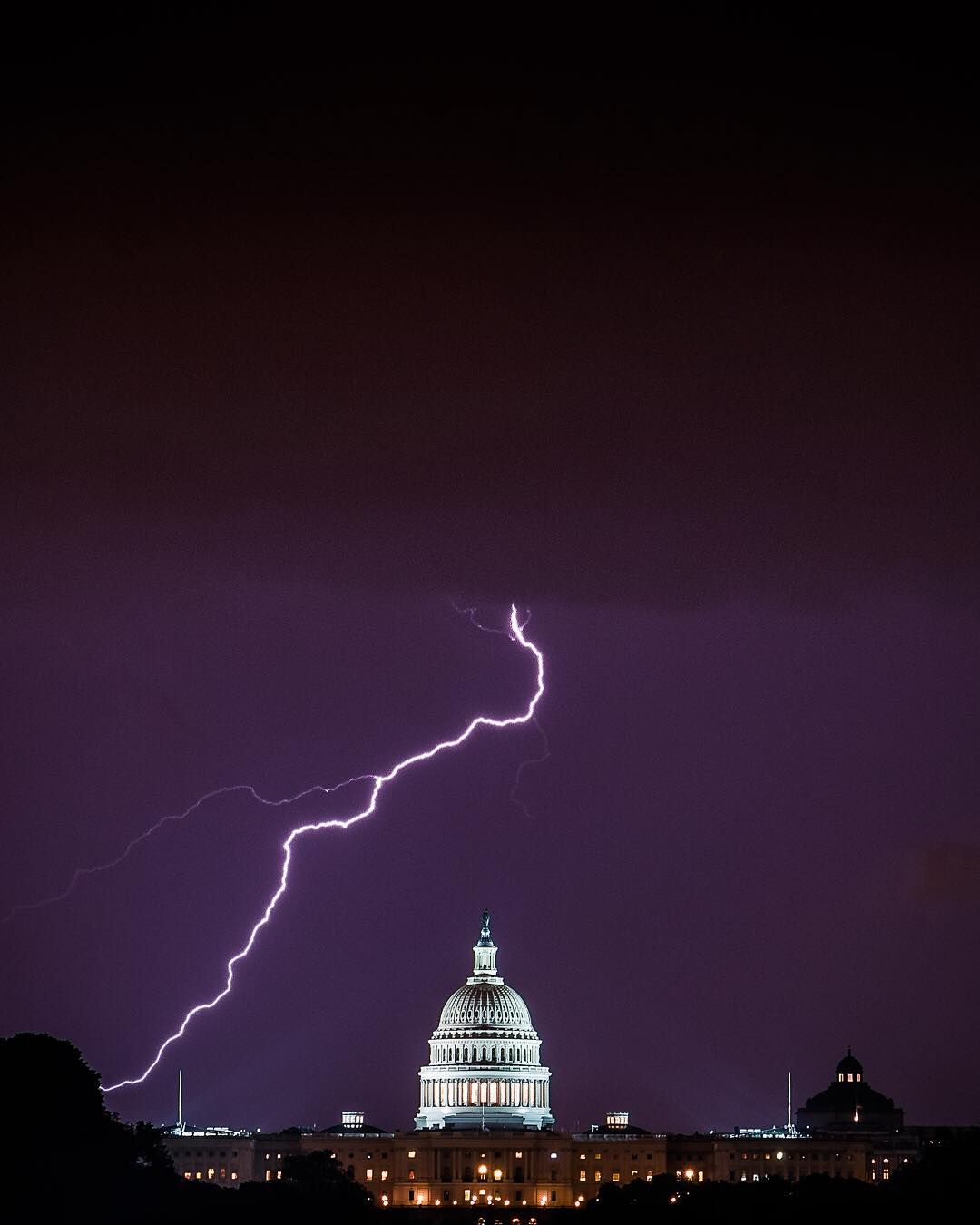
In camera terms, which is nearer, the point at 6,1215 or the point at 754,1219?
the point at 6,1215

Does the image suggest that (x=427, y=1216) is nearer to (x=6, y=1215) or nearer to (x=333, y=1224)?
(x=333, y=1224)

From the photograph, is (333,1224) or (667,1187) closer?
(333,1224)

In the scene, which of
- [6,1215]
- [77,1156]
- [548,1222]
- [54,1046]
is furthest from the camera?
[548,1222]

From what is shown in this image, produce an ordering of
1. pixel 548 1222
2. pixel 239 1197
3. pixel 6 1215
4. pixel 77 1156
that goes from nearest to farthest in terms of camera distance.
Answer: pixel 6 1215
pixel 77 1156
pixel 239 1197
pixel 548 1222

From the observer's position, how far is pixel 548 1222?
182m

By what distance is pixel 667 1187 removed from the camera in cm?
18488

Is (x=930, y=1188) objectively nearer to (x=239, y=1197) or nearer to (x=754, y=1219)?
(x=754, y=1219)

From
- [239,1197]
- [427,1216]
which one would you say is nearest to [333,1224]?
[239,1197]

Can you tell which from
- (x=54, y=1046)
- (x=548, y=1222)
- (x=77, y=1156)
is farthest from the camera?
(x=548, y=1222)

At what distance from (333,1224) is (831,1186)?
23573 millimetres

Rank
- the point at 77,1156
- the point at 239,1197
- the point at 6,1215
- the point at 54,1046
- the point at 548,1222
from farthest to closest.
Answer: the point at 548,1222, the point at 239,1197, the point at 54,1046, the point at 77,1156, the point at 6,1215

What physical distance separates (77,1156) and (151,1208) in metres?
6.15

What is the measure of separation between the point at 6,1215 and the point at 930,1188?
4230cm

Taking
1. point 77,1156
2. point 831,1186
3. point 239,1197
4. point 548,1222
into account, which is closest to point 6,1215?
point 77,1156
